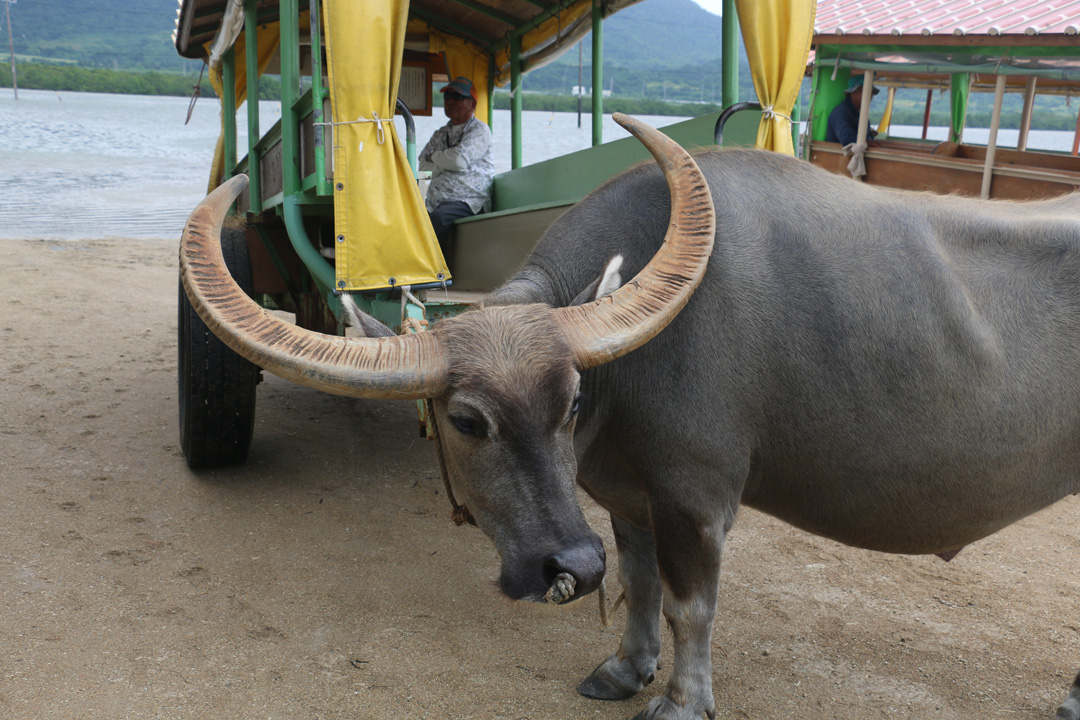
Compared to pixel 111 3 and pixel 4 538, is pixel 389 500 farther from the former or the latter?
pixel 111 3

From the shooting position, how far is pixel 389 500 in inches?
170

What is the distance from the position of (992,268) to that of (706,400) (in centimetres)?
104

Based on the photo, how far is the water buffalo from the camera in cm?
232

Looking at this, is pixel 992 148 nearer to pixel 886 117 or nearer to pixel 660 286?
pixel 886 117

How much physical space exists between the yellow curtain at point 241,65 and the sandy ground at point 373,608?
8.29 feet

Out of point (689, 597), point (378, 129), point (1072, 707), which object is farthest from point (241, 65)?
point (1072, 707)

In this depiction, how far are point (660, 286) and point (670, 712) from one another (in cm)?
136

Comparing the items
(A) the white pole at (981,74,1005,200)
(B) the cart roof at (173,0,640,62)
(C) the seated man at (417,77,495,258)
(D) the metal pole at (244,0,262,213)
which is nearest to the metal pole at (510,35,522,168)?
(B) the cart roof at (173,0,640,62)

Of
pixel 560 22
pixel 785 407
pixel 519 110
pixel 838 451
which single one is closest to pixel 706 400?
pixel 785 407

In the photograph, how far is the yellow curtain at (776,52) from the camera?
3.52m

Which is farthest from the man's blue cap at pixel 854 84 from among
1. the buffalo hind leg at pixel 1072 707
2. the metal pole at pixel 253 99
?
the buffalo hind leg at pixel 1072 707

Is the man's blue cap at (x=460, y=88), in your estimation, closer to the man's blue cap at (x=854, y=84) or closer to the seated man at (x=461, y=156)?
the seated man at (x=461, y=156)

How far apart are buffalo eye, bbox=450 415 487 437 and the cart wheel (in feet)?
7.85

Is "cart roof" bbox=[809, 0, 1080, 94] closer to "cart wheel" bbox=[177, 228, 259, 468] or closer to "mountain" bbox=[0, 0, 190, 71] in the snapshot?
"cart wheel" bbox=[177, 228, 259, 468]
